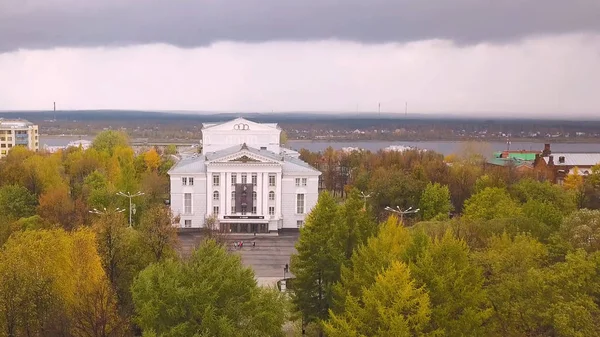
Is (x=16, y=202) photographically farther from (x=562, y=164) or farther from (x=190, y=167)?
(x=562, y=164)

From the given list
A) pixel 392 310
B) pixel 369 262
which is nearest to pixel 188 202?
pixel 369 262

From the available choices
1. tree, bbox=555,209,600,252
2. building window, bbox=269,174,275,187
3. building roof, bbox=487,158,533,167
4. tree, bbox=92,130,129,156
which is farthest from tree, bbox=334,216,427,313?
tree, bbox=92,130,129,156

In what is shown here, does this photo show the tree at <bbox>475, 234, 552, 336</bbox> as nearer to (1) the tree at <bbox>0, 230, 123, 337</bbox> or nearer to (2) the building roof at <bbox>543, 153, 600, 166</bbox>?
(1) the tree at <bbox>0, 230, 123, 337</bbox>

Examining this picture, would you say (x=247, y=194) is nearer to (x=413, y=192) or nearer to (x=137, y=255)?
(x=413, y=192)

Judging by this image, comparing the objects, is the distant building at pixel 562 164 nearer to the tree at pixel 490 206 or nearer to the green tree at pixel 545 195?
the green tree at pixel 545 195

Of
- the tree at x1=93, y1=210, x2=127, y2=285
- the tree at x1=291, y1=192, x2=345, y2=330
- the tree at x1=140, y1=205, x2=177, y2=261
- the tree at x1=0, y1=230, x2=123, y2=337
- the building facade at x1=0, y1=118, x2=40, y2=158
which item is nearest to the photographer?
the tree at x1=0, y1=230, x2=123, y2=337

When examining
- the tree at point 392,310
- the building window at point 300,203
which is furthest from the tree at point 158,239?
the building window at point 300,203
